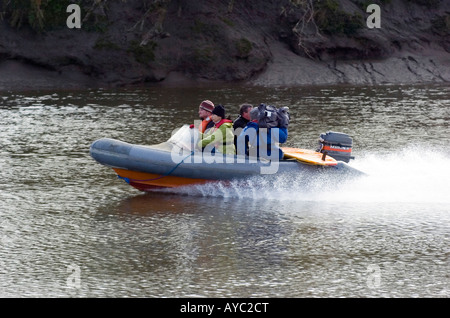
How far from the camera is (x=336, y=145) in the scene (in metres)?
10.5

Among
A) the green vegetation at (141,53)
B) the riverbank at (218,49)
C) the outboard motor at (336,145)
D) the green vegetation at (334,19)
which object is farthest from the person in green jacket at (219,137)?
the green vegetation at (334,19)

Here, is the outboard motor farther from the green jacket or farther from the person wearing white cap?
the person wearing white cap

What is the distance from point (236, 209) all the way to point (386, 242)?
83.1 inches

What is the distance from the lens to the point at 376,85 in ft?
84.0

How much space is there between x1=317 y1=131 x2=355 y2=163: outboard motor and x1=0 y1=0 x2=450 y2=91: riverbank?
1523 centimetres

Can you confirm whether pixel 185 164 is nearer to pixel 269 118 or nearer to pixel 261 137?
pixel 261 137

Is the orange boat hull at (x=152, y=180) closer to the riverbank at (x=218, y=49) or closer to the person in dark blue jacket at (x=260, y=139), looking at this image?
the person in dark blue jacket at (x=260, y=139)

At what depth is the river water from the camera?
706 centimetres

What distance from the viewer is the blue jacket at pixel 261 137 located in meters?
10.1

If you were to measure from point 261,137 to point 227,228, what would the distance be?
5.69 feet

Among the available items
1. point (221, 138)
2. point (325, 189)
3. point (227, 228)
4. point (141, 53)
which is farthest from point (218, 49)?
point (227, 228)

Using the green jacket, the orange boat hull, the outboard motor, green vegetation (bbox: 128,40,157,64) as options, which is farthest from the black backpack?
green vegetation (bbox: 128,40,157,64)

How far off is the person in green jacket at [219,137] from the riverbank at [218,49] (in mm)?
14851
